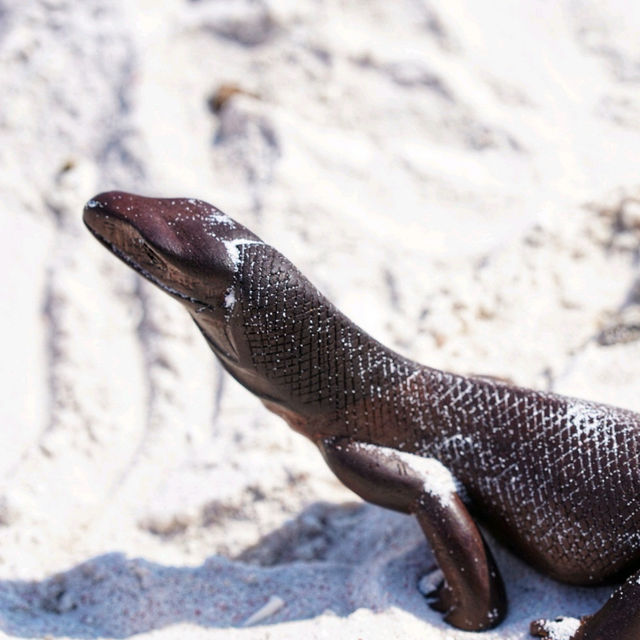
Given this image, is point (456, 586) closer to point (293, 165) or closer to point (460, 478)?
point (460, 478)

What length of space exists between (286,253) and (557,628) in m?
2.24

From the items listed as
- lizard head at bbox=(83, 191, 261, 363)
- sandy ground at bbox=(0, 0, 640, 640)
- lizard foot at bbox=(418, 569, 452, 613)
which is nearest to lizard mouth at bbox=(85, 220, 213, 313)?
lizard head at bbox=(83, 191, 261, 363)

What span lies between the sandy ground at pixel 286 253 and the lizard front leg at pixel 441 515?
0.24 ft

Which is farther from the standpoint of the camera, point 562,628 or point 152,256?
point 152,256

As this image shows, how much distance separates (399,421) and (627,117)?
3.10m

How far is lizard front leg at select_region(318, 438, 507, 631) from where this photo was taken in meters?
2.64

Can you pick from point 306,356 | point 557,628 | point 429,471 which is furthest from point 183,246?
point 557,628

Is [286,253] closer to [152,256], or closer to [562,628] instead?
[152,256]

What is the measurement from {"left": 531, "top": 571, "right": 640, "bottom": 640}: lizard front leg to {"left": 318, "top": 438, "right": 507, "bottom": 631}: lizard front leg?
23cm

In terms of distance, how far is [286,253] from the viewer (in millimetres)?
4215

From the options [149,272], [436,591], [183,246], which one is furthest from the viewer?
[436,591]

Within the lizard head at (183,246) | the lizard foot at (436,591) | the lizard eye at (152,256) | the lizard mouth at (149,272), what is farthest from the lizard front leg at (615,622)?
the lizard eye at (152,256)

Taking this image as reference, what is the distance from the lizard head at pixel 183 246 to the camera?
262cm

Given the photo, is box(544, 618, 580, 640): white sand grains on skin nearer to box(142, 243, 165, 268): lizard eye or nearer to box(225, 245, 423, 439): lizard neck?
box(225, 245, 423, 439): lizard neck
